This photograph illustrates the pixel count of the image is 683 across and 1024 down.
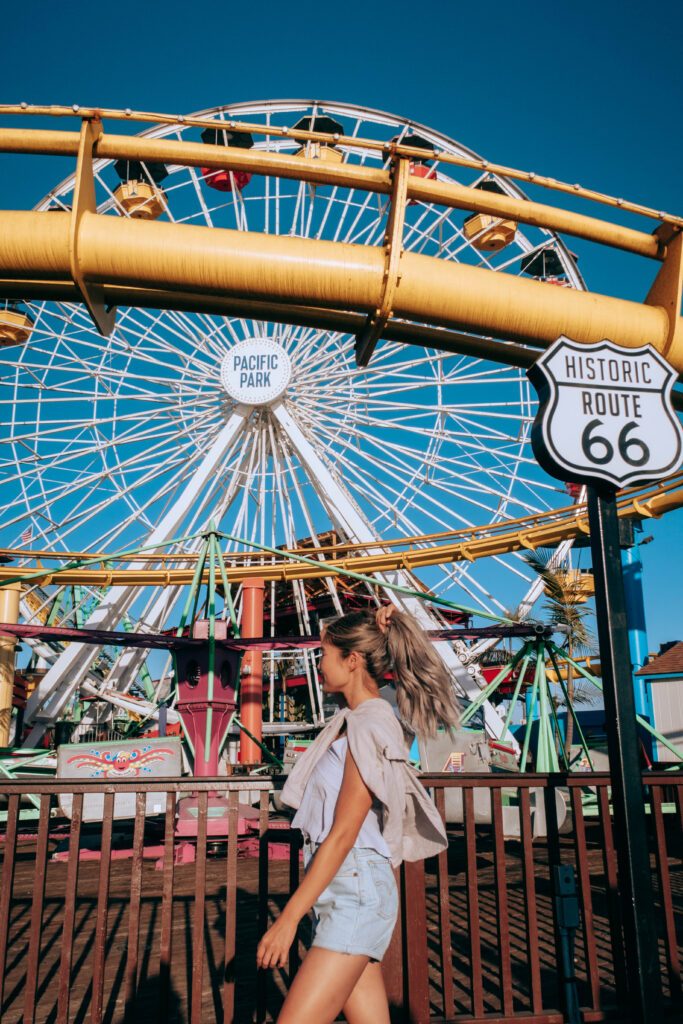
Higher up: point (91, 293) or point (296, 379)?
point (296, 379)

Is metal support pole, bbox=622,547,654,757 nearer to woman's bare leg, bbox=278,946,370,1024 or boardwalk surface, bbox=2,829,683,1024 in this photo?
boardwalk surface, bbox=2,829,683,1024

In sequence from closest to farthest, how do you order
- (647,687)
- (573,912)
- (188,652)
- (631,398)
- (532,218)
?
A: (573,912), (631,398), (532,218), (188,652), (647,687)

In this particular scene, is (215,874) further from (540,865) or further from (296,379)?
(296,379)

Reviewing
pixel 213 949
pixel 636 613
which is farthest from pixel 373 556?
pixel 213 949

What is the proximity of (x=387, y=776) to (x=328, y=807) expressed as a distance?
20 cm

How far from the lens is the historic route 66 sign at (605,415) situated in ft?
9.37

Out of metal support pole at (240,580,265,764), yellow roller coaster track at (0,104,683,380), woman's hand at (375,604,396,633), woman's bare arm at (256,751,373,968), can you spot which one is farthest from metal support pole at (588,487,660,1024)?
metal support pole at (240,580,265,764)

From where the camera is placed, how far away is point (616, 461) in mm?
2887

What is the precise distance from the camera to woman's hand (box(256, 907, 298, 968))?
1810 mm

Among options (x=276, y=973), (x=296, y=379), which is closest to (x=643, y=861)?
(x=276, y=973)

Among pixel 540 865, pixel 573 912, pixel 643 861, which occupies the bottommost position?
pixel 540 865

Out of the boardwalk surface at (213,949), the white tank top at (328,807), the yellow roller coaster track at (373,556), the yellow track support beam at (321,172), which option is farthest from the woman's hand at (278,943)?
the yellow roller coaster track at (373,556)

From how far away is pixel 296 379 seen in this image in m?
17.5

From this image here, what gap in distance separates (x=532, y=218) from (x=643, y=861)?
2.89 meters
